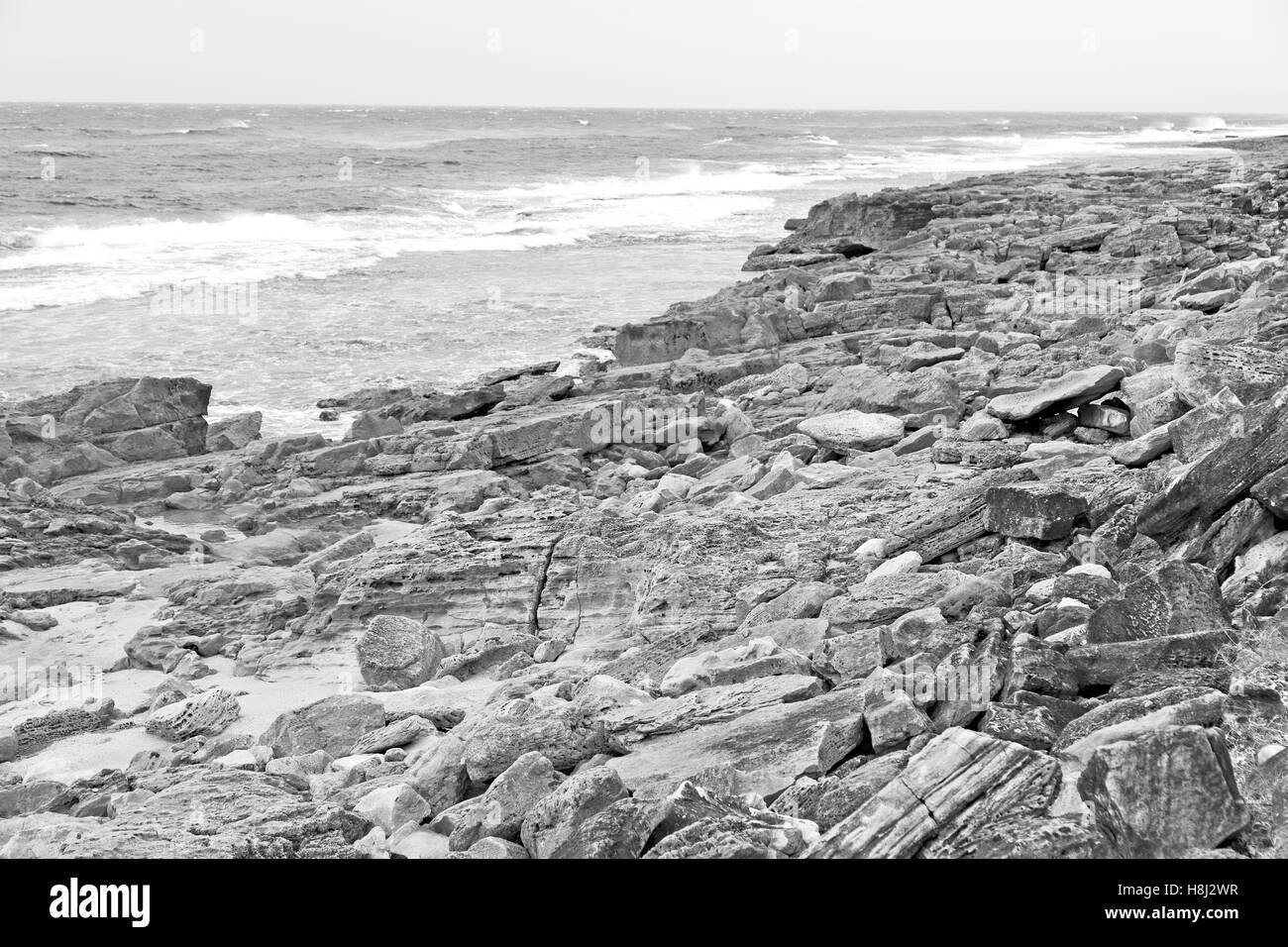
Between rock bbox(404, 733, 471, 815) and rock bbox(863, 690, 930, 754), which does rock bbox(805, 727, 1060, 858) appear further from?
rock bbox(404, 733, 471, 815)

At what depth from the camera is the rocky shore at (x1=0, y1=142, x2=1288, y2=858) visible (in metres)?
3.33

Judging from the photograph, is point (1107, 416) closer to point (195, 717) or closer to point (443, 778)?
point (443, 778)

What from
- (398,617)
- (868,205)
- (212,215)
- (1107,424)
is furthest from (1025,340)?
(212,215)

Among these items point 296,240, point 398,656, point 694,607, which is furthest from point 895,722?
point 296,240

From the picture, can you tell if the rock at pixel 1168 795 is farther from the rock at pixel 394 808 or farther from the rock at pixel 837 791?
the rock at pixel 394 808

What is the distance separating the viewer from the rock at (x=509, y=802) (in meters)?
3.75

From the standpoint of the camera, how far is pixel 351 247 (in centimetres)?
2822

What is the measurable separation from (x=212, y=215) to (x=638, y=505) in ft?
98.1

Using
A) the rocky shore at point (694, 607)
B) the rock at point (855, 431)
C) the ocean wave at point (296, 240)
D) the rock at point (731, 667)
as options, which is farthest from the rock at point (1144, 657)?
the ocean wave at point (296, 240)

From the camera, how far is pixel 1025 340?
11.2m

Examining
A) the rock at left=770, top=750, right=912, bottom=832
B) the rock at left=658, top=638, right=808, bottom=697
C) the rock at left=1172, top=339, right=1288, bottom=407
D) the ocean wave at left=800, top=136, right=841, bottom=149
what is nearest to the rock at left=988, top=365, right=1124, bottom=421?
the rock at left=1172, top=339, right=1288, bottom=407

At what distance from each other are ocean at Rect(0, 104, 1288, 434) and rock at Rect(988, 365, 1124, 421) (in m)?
8.10

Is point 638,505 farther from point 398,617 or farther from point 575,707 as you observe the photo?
point 575,707
